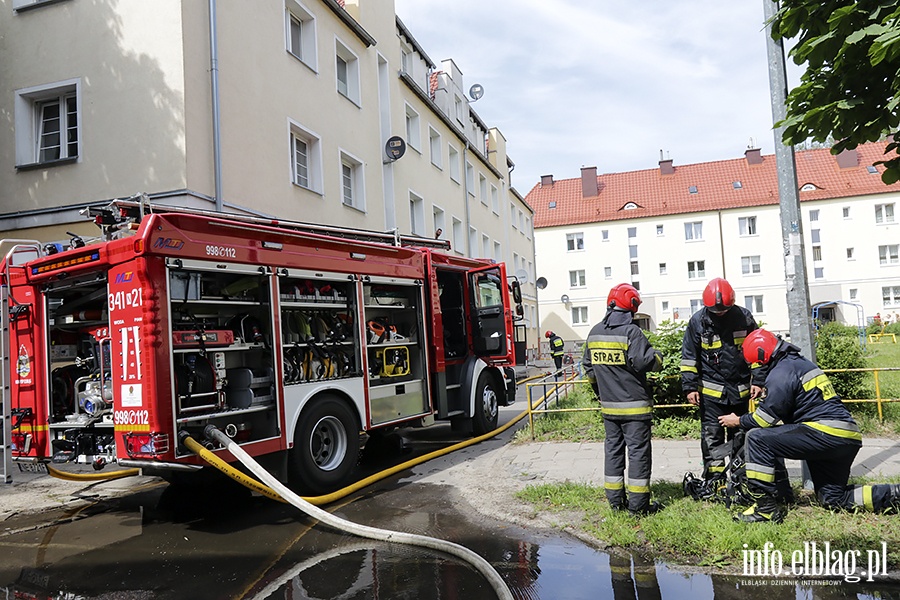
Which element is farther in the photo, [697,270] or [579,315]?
[579,315]

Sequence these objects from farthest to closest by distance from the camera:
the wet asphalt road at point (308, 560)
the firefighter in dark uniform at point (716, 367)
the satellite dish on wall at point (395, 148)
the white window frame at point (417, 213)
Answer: the white window frame at point (417, 213) → the satellite dish on wall at point (395, 148) → the firefighter in dark uniform at point (716, 367) → the wet asphalt road at point (308, 560)

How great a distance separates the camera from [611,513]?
5.13 meters

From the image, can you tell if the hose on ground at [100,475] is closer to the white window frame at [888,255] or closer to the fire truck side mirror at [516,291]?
the fire truck side mirror at [516,291]

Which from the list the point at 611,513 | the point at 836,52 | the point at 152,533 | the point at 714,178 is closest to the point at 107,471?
the point at 152,533

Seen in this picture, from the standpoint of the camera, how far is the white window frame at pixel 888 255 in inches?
1745

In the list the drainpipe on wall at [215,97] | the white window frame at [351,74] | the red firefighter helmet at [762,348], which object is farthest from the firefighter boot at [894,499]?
the white window frame at [351,74]

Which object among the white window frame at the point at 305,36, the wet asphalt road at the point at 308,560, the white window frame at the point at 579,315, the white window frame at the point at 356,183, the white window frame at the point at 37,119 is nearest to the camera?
the wet asphalt road at the point at 308,560

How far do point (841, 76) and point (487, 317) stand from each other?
661cm

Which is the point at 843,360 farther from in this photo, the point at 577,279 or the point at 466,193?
the point at 577,279

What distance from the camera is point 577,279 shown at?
48500 mm

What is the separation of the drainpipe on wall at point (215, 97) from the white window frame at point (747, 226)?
42.3 meters

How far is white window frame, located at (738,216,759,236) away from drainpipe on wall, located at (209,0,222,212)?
42.3 metres

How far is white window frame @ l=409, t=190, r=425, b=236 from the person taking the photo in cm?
1930

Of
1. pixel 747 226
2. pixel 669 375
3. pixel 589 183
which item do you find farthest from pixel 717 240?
pixel 669 375
